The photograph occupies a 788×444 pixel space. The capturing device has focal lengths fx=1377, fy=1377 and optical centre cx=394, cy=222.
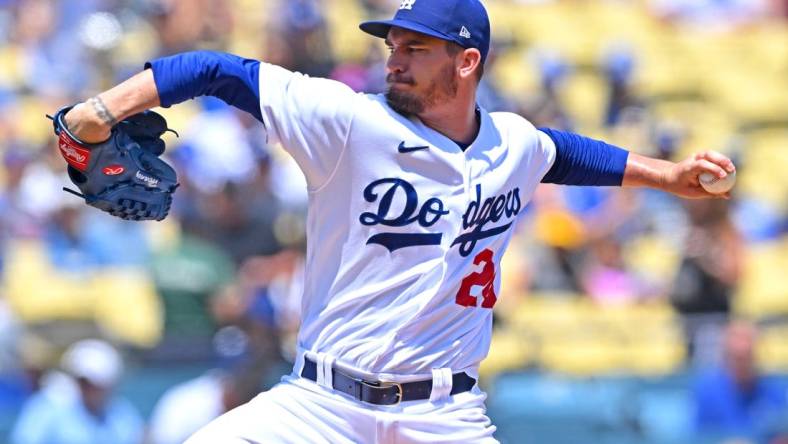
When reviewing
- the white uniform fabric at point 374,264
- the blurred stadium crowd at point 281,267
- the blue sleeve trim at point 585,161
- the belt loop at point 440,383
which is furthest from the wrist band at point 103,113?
the blurred stadium crowd at point 281,267

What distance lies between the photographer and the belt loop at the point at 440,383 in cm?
396

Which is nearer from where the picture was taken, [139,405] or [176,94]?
[176,94]

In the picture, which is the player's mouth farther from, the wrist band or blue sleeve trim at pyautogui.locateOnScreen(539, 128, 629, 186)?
the wrist band

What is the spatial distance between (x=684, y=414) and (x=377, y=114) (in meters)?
4.28

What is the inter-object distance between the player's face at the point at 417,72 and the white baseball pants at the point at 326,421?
0.85m

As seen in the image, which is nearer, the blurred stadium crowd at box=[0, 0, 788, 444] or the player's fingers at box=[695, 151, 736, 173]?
the player's fingers at box=[695, 151, 736, 173]

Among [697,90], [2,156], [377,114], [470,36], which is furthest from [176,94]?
[697,90]

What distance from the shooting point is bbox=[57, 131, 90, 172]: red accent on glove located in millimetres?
3678

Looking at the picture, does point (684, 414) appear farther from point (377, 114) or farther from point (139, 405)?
point (377, 114)

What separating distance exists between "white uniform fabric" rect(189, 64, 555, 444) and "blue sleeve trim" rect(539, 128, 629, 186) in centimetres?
44

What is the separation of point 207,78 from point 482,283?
3.35 ft

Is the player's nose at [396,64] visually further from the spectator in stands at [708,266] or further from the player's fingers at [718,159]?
the spectator in stands at [708,266]

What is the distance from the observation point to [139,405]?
7.00 m

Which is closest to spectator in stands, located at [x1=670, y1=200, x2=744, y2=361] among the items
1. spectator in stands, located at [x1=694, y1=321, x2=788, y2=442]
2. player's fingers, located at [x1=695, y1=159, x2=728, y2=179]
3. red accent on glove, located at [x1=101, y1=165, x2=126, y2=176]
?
spectator in stands, located at [x1=694, y1=321, x2=788, y2=442]
